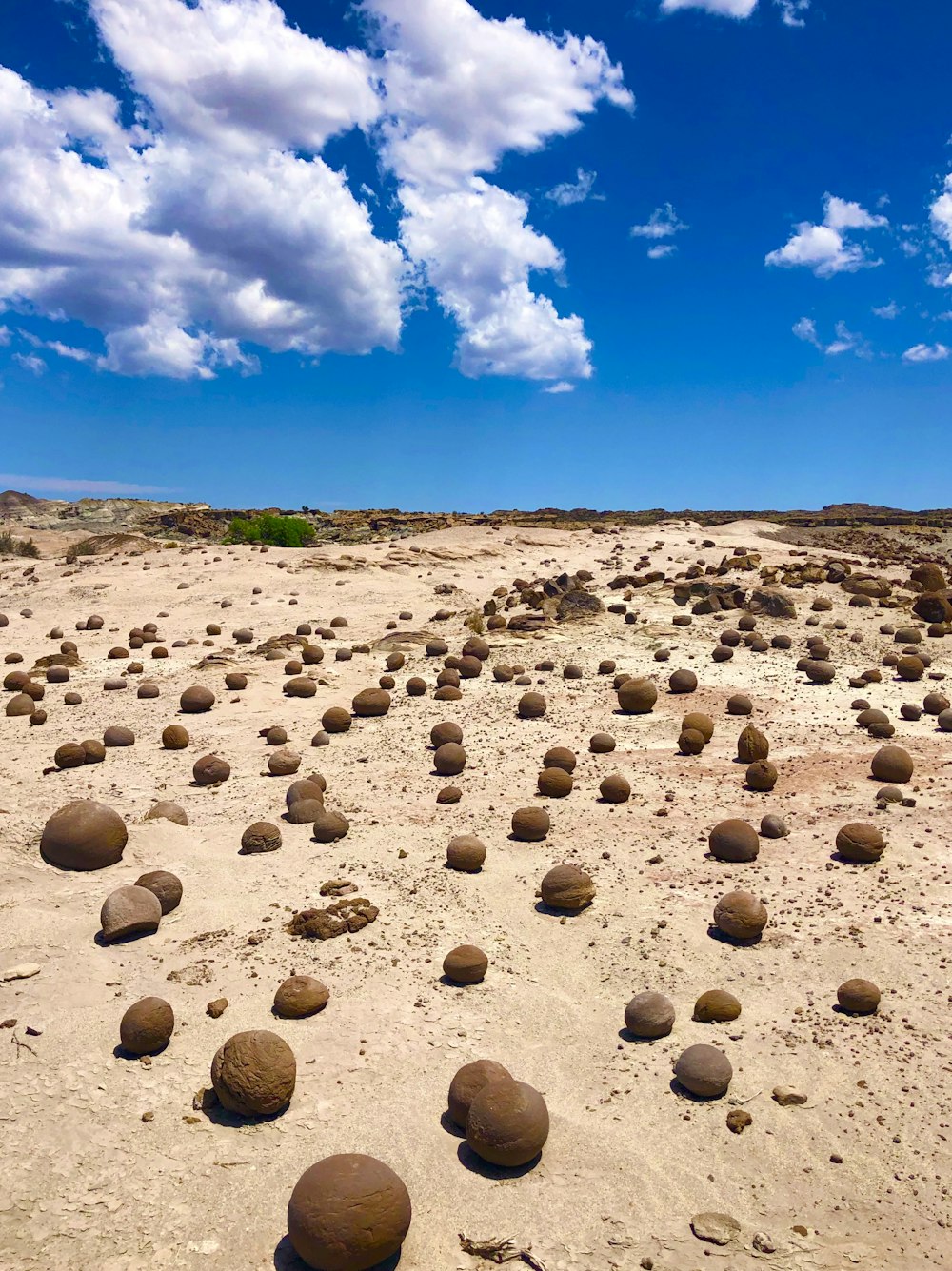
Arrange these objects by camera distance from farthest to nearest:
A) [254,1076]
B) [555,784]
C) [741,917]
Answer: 1. [555,784]
2. [741,917]
3. [254,1076]

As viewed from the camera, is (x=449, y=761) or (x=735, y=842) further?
(x=449, y=761)

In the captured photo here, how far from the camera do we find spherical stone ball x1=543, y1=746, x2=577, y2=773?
34.2 feet

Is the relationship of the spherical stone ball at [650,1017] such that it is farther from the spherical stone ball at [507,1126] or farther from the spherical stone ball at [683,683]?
the spherical stone ball at [683,683]

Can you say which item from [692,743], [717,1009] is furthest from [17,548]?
[717,1009]

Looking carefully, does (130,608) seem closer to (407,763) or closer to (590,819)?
(407,763)

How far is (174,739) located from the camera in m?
12.1

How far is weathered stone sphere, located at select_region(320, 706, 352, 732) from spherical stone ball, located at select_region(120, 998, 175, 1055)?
7001mm

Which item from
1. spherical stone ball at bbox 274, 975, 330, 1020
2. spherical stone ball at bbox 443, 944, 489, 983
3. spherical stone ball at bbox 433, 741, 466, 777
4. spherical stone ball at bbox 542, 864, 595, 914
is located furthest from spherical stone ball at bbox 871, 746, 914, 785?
spherical stone ball at bbox 274, 975, 330, 1020

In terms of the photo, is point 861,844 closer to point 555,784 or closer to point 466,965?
point 555,784

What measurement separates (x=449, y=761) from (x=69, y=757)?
4.84 metres

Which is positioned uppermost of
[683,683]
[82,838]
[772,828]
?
[683,683]

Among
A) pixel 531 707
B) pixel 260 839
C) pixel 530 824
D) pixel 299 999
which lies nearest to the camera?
pixel 299 999

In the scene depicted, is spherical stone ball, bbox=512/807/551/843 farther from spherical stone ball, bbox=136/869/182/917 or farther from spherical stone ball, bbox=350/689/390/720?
spherical stone ball, bbox=350/689/390/720

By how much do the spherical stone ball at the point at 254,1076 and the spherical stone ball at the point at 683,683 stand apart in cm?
960
